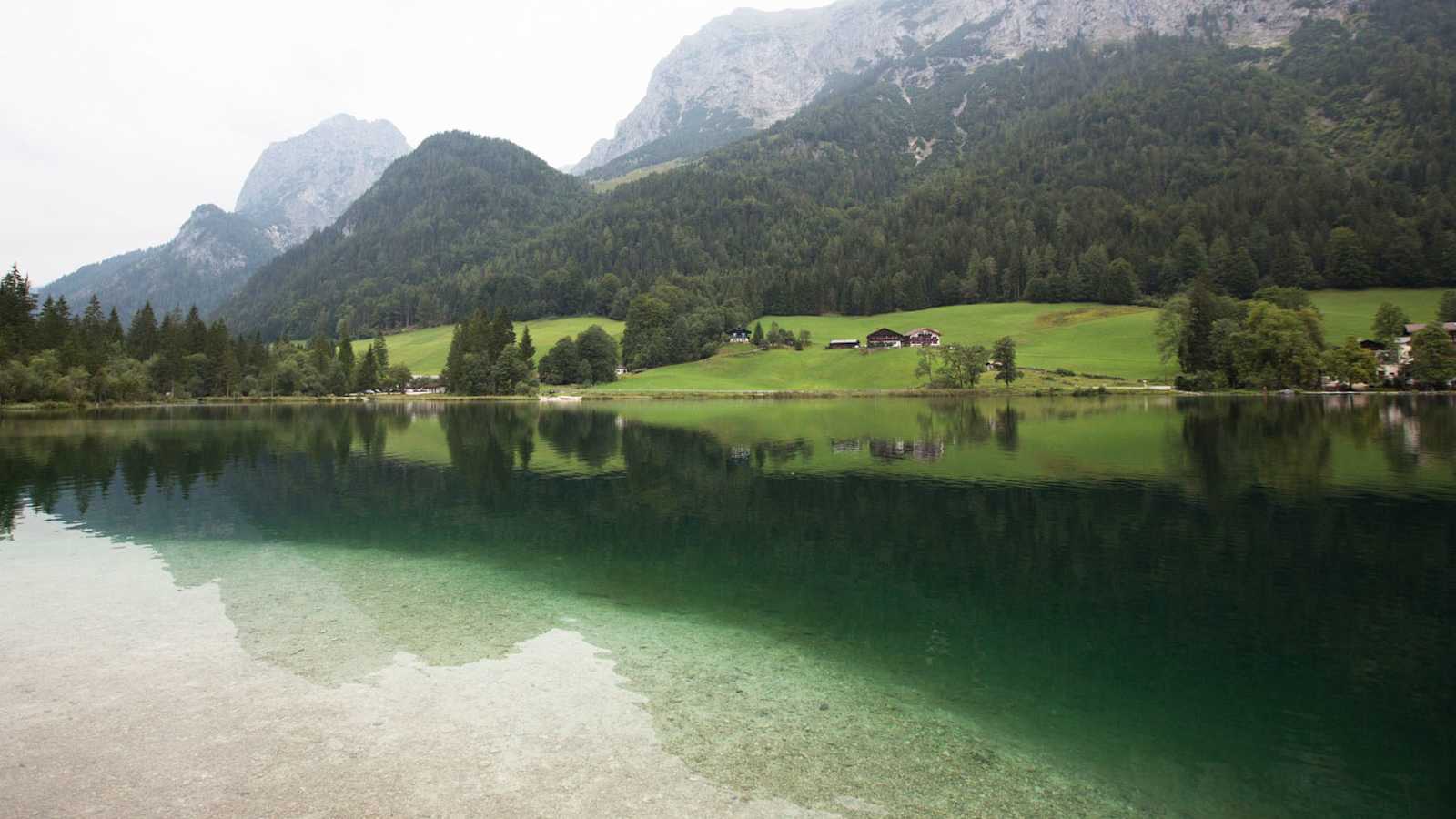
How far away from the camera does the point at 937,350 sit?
5955 inches

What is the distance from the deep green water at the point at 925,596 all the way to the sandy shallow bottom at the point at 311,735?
2.60 ft

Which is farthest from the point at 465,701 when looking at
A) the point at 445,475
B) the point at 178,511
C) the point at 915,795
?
the point at 445,475

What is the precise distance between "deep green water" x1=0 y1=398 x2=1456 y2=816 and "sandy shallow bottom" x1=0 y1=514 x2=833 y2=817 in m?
0.79

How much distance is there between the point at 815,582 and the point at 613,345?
15311 centimetres

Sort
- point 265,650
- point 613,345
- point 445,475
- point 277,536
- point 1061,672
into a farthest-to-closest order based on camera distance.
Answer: point 613,345, point 445,475, point 277,536, point 265,650, point 1061,672

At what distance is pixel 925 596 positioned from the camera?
766 inches

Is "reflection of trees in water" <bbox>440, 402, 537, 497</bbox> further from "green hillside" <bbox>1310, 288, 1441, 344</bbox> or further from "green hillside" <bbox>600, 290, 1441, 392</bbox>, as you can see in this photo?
"green hillside" <bbox>1310, 288, 1441, 344</bbox>

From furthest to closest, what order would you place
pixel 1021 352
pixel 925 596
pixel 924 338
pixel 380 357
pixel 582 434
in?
pixel 380 357 → pixel 924 338 → pixel 1021 352 → pixel 582 434 → pixel 925 596

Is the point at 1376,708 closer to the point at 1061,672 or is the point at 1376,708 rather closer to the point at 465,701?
the point at 1061,672

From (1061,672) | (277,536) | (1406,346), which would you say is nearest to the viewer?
(1061,672)

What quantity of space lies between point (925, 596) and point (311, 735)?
46.6 ft

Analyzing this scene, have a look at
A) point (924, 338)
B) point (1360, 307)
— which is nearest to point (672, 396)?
point (924, 338)

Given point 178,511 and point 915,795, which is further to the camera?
point 178,511

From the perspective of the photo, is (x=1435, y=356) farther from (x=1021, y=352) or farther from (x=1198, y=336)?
(x=1021, y=352)
